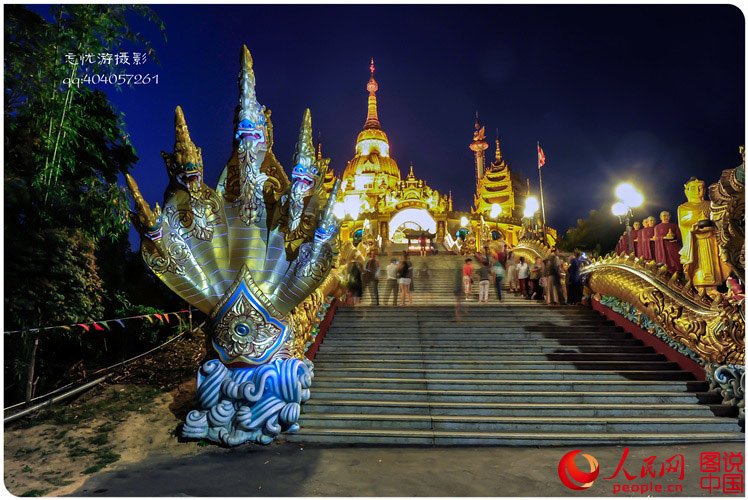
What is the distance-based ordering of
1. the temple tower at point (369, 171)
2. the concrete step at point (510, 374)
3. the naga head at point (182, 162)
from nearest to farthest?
1. the naga head at point (182, 162)
2. the concrete step at point (510, 374)
3. the temple tower at point (369, 171)

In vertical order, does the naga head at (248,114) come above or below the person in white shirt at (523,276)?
above

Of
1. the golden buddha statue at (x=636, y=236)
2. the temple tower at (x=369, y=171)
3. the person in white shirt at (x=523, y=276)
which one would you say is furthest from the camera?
the temple tower at (x=369, y=171)

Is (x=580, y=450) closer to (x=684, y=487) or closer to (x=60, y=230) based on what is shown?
(x=684, y=487)

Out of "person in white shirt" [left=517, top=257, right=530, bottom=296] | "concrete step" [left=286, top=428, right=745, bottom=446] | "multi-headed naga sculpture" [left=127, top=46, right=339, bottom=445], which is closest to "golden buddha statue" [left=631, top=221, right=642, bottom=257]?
"person in white shirt" [left=517, top=257, right=530, bottom=296]

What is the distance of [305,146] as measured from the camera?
628 centimetres

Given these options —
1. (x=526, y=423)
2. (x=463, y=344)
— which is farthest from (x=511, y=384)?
(x=463, y=344)

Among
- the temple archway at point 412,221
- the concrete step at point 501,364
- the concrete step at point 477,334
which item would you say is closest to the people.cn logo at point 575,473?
the concrete step at point 501,364

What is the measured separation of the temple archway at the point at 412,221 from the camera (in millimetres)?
39344

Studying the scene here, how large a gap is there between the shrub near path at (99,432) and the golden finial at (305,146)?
12.4 feet

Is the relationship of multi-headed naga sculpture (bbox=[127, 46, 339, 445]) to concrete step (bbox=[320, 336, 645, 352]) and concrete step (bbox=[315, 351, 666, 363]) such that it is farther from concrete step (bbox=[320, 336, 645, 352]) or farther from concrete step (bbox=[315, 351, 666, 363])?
concrete step (bbox=[320, 336, 645, 352])

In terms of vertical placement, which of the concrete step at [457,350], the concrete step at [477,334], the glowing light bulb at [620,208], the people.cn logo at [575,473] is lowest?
the people.cn logo at [575,473]

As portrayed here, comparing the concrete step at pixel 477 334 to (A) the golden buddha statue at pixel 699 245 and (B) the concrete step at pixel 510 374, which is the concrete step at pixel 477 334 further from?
(A) the golden buddha statue at pixel 699 245

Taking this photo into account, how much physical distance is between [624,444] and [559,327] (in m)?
3.38

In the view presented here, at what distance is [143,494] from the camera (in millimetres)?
4316
